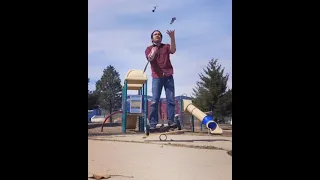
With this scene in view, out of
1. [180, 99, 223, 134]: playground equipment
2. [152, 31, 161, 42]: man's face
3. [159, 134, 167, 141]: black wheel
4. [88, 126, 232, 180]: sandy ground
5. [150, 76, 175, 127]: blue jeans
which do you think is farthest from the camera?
[180, 99, 223, 134]: playground equipment

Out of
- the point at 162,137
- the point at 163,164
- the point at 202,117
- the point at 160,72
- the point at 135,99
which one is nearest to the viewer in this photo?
the point at 163,164

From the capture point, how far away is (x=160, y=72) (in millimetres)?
9430

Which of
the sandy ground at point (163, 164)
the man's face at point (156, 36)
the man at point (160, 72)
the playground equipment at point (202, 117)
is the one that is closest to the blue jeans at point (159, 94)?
the man at point (160, 72)

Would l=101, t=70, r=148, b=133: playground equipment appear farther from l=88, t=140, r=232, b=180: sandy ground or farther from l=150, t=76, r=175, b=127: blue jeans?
l=88, t=140, r=232, b=180: sandy ground

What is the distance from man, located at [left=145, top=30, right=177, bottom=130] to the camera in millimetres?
8957

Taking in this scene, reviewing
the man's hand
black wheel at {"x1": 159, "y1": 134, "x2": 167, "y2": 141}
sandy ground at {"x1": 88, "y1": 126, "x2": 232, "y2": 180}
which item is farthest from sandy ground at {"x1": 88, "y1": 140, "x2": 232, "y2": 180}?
the man's hand

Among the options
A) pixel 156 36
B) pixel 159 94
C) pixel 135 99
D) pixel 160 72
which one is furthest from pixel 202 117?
pixel 156 36

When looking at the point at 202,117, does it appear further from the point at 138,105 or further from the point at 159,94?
the point at 138,105

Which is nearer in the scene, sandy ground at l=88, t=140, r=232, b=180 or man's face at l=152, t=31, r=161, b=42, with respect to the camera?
sandy ground at l=88, t=140, r=232, b=180

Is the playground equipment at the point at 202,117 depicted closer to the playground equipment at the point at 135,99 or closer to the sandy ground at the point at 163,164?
the playground equipment at the point at 135,99
